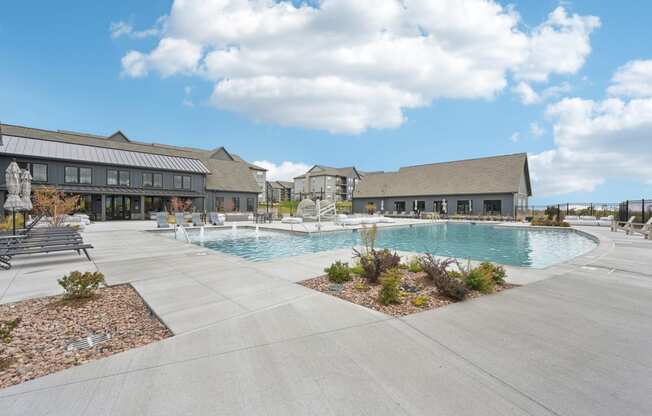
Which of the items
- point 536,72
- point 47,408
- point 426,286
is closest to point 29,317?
point 47,408

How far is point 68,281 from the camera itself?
4.69 m

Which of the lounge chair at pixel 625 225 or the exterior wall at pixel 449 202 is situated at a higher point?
the exterior wall at pixel 449 202

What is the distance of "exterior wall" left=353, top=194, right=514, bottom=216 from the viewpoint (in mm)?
30562

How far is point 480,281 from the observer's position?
5.04m

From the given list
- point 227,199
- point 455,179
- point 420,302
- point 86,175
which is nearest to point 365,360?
point 420,302

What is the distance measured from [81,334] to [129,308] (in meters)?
0.87

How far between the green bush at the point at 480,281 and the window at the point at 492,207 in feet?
98.7

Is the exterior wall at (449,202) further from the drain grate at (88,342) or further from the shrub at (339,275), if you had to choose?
the drain grate at (88,342)

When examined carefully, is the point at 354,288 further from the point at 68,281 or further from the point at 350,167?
the point at 350,167

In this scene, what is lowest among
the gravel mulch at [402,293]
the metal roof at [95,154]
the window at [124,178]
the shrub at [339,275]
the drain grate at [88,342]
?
the drain grate at [88,342]

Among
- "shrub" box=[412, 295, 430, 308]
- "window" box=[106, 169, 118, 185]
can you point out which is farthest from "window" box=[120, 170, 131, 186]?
"shrub" box=[412, 295, 430, 308]

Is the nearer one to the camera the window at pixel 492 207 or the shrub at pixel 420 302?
the shrub at pixel 420 302

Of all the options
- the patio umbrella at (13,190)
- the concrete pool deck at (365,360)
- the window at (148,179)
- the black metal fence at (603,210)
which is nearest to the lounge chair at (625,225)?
the black metal fence at (603,210)

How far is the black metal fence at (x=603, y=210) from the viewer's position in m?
17.8
